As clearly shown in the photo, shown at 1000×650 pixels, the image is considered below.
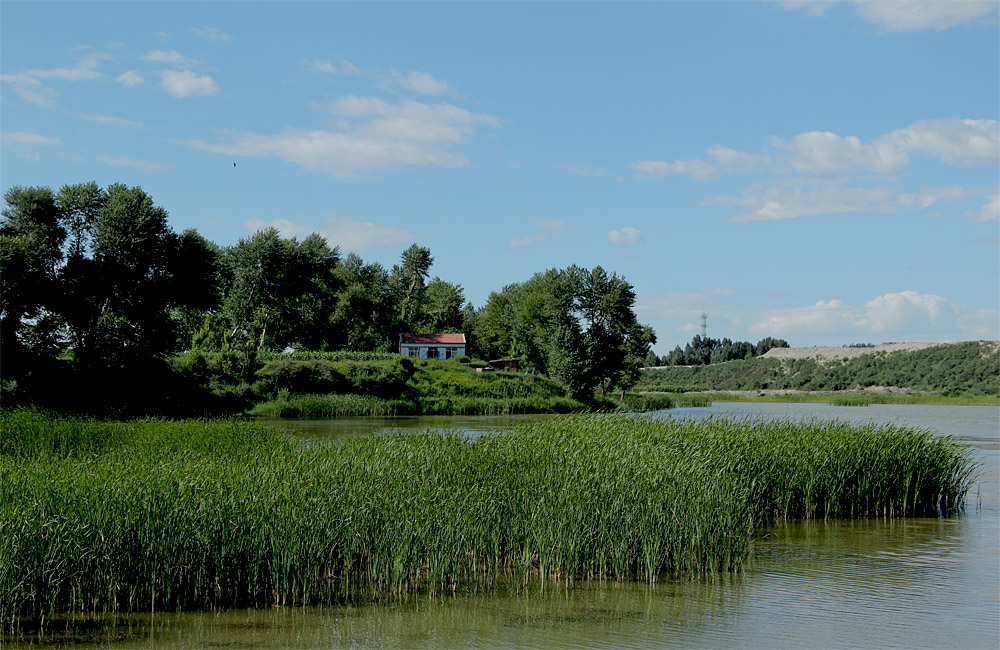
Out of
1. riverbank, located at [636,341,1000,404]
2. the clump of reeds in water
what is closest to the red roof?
riverbank, located at [636,341,1000,404]

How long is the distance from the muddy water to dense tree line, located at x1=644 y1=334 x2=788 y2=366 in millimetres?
136658

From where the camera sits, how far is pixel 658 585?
10.8m

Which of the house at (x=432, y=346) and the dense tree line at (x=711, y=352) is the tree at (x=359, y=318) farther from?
the dense tree line at (x=711, y=352)

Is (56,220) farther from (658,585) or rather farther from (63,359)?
(658,585)

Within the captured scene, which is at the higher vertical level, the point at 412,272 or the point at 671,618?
the point at 412,272

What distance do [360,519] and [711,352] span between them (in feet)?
485

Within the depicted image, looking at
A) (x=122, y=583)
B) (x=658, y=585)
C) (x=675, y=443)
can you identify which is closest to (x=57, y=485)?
(x=122, y=583)

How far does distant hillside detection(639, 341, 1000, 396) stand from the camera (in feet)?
289

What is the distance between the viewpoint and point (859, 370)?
103875mm

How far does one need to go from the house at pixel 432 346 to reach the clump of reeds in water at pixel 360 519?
68617 millimetres

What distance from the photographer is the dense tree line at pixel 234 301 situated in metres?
38.4

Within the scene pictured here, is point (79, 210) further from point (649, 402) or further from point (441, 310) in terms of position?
point (441, 310)

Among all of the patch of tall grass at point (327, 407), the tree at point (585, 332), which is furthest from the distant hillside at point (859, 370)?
the patch of tall grass at point (327, 407)

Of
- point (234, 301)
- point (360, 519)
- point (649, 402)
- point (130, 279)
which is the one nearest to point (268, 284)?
point (234, 301)
